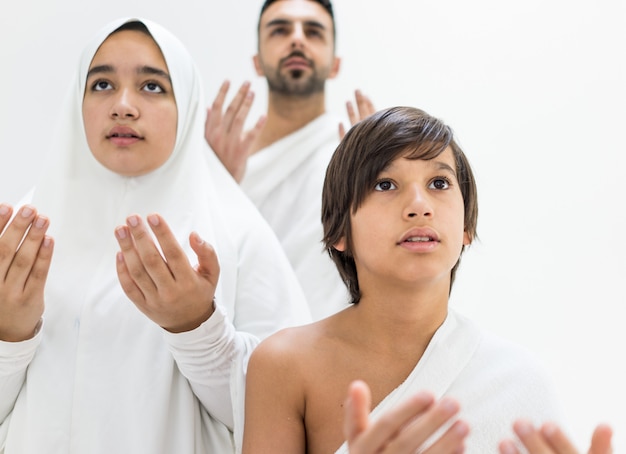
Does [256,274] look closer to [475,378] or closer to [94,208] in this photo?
[94,208]

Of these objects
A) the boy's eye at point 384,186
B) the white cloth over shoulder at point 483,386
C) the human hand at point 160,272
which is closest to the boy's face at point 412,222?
the boy's eye at point 384,186

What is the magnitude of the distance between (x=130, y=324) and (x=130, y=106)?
40 cm

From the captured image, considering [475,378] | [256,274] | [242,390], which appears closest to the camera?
[475,378]

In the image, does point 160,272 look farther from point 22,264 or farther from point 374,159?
point 374,159

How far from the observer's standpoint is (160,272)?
1.49 m

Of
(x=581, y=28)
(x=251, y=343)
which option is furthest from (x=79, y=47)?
(x=251, y=343)

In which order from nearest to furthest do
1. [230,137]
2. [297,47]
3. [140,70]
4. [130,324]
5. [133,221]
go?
[133,221] < [130,324] < [140,70] < [230,137] < [297,47]

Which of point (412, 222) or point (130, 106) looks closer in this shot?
point (412, 222)

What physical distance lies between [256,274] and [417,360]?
43cm

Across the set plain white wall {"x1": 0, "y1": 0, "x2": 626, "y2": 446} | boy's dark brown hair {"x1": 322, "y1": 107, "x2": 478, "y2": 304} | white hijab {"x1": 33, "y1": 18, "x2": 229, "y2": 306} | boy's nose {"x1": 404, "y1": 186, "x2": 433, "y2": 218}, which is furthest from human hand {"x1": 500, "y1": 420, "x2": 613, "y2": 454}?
plain white wall {"x1": 0, "y1": 0, "x2": 626, "y2": 446}

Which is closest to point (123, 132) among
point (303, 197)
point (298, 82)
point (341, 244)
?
point (341, 244)

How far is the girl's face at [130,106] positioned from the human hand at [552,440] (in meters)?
0.94

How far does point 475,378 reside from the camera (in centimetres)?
140

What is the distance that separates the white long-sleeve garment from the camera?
5.24ft
